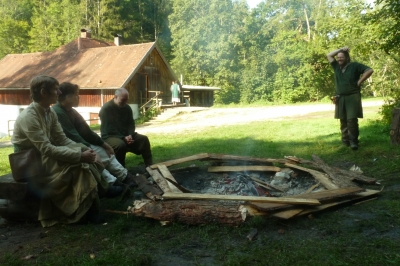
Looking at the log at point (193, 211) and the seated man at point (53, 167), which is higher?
the seated man at point (53, 167)

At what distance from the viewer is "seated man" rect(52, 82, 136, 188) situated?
545cm

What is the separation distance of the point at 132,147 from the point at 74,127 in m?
1.36

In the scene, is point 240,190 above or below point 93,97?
below

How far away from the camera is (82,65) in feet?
94.0

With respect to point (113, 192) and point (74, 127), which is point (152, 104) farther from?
point (113, 192)

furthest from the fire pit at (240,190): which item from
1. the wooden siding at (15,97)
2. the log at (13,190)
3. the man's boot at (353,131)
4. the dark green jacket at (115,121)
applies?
the wooden siding at (15,97)

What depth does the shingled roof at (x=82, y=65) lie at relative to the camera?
25734mm

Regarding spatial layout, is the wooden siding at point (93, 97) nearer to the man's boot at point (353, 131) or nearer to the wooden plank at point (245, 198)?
the man's boot at point (353, 131)

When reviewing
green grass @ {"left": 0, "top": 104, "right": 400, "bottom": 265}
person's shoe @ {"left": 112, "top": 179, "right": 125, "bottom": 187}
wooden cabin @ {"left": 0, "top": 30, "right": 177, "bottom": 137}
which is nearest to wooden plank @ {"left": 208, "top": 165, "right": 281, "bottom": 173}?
person's shoe @ {"left": 112, "top": 179, "right": 125, "bottom": 187}

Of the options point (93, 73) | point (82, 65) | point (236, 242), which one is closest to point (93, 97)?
point (93, 73)

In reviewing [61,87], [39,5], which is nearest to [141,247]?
[61,87]

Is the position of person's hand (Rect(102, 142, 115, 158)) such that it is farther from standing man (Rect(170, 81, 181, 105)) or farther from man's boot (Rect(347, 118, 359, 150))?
standing man (Rect(170, 81, 181, 105))

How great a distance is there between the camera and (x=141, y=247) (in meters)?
3.79

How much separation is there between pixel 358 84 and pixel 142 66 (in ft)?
69.1
